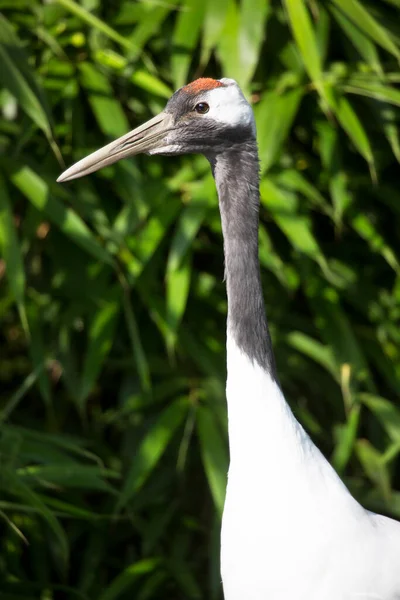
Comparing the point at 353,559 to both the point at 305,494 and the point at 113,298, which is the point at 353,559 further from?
the point at 113,298

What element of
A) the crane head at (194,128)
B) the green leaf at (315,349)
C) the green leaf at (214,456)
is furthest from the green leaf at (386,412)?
the crane head at (194,128)

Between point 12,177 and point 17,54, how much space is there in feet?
1.16

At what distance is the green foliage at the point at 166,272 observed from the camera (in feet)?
10.2

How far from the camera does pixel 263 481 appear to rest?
84.0 inches

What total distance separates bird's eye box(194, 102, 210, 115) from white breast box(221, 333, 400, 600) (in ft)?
1.62

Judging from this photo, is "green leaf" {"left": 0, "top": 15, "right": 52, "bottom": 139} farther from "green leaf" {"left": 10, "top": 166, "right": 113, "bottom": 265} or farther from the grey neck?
the grey neck

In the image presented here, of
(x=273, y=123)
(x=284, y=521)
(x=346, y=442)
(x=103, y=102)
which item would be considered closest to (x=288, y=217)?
(x=273, y=123)

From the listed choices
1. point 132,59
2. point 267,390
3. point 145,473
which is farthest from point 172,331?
point 267,390

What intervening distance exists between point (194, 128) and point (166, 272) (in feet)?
3.93

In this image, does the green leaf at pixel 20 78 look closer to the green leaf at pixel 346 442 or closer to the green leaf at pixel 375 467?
the green leaf at pixel 346 442

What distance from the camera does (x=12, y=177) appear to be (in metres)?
3.09

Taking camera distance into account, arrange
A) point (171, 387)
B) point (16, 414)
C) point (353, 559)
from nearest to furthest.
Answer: point (353, 559) < point (171, 387) < point (16, 414)

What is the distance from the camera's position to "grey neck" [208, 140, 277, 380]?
217 centimetres

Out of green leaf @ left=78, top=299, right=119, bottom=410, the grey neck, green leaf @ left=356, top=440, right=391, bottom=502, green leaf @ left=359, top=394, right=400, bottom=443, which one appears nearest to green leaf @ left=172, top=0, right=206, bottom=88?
green leaf @ left=78, top=299, right=119, bottom=410
